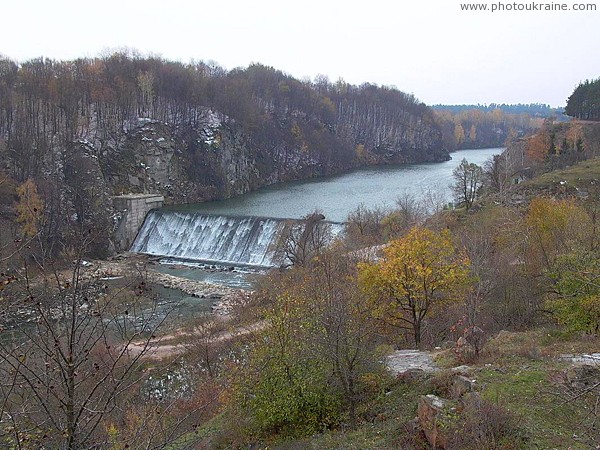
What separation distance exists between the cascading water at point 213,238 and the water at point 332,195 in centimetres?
277

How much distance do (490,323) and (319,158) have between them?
2479 inches

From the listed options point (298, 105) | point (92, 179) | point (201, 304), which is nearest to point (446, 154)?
point (298, 105)

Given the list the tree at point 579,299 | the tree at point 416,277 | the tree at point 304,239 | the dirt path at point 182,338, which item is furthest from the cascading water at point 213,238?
the tree at point 579,299

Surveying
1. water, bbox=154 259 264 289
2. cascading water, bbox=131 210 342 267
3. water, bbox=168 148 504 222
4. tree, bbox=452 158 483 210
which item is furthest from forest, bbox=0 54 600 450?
water, bbox=168 148 504 222

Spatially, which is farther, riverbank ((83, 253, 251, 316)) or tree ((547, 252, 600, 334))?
riverbank ((83, 253, 251, 316))

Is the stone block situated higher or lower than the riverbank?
higher

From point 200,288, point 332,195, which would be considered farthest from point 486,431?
point 332,195

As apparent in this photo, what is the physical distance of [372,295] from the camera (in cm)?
1758

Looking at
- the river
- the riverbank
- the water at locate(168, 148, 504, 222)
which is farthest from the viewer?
the water at locate(168, 148, 504, 222)

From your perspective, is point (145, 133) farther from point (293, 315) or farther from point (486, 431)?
point (486, 431)

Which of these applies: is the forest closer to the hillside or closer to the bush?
the bush

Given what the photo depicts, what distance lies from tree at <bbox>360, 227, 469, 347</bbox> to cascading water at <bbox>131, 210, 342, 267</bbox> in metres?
15.7

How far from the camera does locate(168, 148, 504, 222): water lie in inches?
1786

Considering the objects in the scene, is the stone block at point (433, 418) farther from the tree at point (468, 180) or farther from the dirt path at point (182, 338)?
the tree at point (468, 180)
